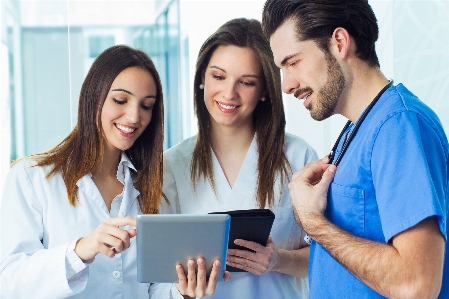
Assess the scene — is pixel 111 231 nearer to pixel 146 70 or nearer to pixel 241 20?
pixel 146 70

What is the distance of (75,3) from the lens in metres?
2.88

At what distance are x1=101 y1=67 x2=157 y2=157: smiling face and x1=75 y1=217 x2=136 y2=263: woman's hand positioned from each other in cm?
38

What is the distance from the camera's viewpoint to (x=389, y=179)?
1.14 m

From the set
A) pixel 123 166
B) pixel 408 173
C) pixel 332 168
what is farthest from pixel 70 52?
pixel 408 173

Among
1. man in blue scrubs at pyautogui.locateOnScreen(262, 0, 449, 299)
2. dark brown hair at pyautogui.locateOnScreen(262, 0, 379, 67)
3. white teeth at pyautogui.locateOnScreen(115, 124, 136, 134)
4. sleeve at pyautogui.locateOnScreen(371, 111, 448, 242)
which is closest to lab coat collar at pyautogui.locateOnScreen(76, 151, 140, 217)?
white teeth at pyautogui.locateOnScreen(115, 124, 136, 134)

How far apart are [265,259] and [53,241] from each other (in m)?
0.61

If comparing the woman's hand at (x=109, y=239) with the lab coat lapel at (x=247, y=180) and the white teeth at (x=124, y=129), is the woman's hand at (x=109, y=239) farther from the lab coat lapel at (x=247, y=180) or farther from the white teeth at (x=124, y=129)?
the lab coat lapel at (x=247, y=180)

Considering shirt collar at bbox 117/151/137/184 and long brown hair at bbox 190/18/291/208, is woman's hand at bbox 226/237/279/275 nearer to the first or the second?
long brown hair at bbox 190/18/291/208

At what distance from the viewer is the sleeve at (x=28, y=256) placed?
4.97 ft

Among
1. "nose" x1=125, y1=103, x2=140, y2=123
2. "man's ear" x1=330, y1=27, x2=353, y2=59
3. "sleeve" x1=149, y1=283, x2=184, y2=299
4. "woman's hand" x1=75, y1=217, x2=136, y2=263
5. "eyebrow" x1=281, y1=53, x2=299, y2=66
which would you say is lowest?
"sleeve" x1=149, y1=283, x2=184, y2=299

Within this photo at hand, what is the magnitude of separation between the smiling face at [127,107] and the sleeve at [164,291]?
1.45ft

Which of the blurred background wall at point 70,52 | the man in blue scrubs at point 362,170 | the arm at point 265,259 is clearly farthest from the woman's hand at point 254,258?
the blurred background wall at point 70,52

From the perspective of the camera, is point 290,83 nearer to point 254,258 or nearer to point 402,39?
point 254,258

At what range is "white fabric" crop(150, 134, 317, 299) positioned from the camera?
187 centimetres
